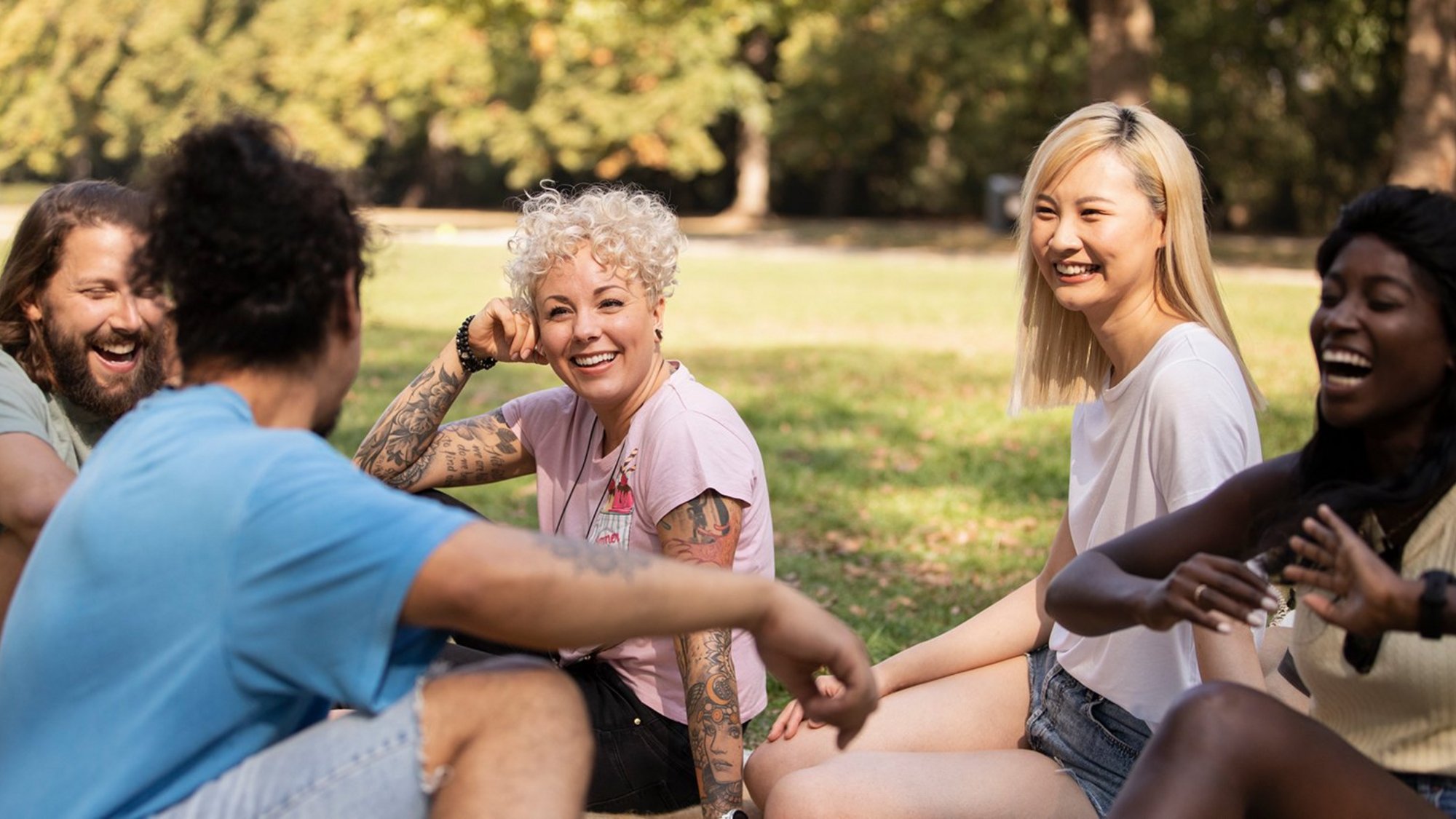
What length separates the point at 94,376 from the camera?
3.71m

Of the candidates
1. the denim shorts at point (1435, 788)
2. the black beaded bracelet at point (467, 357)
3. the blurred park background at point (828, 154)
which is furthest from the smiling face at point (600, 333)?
the denim shorts at point (1435, 788)

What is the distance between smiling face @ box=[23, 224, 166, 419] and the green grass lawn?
26.1 inches

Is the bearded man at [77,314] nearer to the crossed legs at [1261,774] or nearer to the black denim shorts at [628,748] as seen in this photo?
the black denim shorts at [628,748]

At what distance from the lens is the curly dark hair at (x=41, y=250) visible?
3.67 metres

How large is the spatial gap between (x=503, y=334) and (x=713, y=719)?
49.2 inches

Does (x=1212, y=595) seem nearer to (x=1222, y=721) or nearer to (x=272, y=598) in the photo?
(x=1222, y=721)

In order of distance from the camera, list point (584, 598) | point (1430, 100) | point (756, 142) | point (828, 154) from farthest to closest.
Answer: point (756, 142) → point (828, 154) → point (1430, 100) → point (584, 598)

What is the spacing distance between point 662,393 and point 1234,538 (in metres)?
Result: 1.52

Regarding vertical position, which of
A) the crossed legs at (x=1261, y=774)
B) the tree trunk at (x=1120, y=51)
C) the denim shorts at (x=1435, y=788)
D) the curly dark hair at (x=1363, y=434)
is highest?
the tree trunk at (x=1120, y=51)

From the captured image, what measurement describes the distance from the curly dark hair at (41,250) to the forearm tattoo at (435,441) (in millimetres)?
841

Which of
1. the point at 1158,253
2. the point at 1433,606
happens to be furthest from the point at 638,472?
the point at 1433,606

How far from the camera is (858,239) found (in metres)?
31.9

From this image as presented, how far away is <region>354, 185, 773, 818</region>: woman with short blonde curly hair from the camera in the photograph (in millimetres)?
3479

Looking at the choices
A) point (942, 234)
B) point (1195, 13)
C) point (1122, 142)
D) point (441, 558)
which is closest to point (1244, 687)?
point (441, 558)
